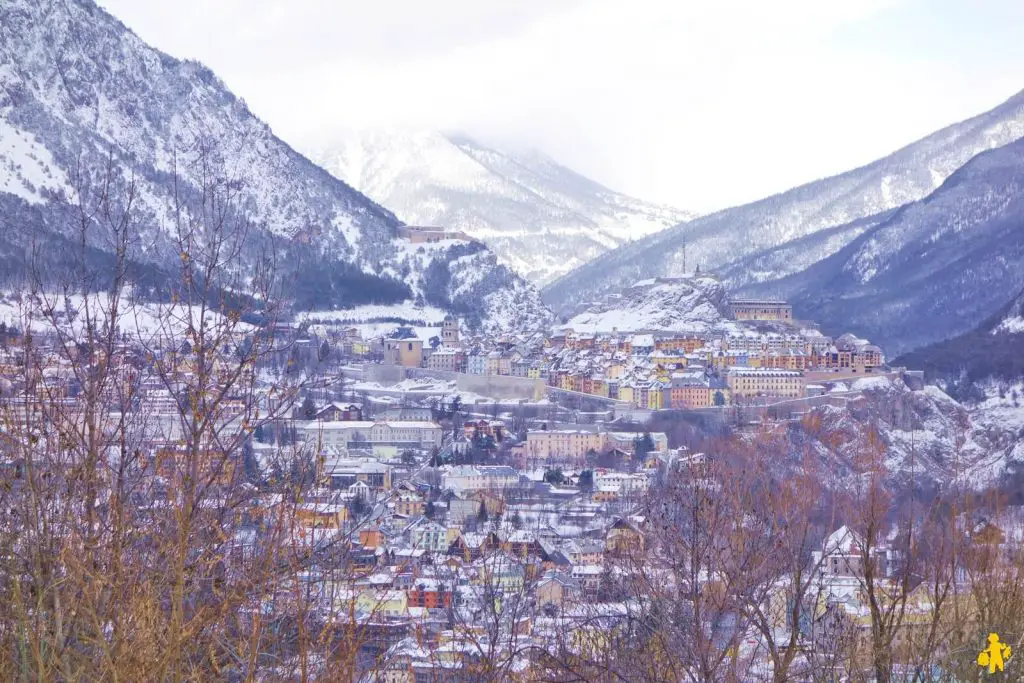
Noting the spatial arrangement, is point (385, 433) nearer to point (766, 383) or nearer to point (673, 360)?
point (766, 383)

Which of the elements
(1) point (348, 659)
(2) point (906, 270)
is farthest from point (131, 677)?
(2) point (906, 270)

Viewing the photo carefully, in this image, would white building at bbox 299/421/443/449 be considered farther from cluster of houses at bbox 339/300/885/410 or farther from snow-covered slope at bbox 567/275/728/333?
snow-covered slope at bbox 567/275/728/333

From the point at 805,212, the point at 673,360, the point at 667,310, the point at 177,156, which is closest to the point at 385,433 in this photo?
the point at 673,360

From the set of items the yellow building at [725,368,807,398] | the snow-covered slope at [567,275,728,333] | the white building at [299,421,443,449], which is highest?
the snow-covered slope at [567,275,728,333]

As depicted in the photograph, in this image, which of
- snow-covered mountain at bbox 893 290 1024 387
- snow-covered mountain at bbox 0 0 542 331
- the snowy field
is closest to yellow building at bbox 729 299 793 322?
Result: snow-covered mountain at bbox 893 290 1024 387

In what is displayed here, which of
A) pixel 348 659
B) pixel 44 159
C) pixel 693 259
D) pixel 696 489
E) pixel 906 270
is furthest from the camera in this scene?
pixel 693 259

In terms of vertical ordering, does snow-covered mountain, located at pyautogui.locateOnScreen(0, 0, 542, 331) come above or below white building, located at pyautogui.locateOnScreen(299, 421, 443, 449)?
above

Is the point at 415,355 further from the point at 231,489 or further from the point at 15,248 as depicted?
the point at 231,489

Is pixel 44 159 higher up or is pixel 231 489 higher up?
pixel 44 159
